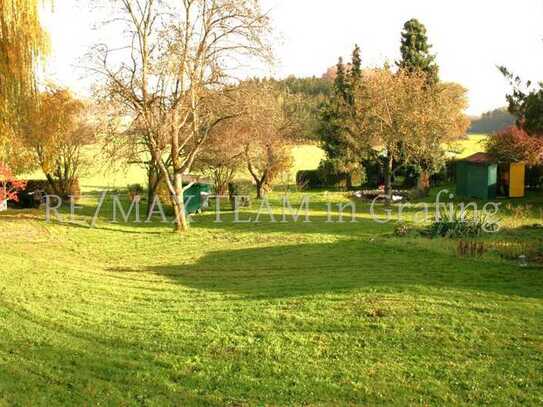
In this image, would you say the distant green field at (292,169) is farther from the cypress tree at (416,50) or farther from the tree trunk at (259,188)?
the cypress tree at (416,50)

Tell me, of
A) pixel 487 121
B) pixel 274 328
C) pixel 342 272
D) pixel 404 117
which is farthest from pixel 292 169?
pixel 487 121

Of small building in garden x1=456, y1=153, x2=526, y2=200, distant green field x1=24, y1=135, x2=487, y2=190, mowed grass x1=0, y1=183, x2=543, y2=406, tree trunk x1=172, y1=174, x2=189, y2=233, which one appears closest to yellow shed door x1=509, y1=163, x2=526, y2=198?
small building in garden x1=456, y1=153, x2=526, y2=200

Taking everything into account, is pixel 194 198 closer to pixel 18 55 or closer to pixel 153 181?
pixel 153 181

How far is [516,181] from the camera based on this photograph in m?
25.9

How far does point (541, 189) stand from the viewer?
27.1 m

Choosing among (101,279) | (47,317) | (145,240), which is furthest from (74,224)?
(47,317)

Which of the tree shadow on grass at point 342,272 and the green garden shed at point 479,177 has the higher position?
the green garden shed at point 479,177

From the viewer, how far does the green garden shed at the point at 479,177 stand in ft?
85.0

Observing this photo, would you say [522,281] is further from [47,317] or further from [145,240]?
[145,240]

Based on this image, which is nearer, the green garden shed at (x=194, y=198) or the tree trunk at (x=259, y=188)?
the green garden shed at (x=194, y=198)

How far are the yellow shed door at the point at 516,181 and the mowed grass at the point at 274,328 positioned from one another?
13913mm

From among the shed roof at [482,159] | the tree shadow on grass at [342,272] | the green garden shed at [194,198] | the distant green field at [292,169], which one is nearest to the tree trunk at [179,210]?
the green garden shed at [194,198]

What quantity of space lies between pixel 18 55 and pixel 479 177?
20.6m

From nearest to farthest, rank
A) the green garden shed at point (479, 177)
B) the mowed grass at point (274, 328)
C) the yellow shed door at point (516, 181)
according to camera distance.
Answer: the mowed grass at point (274, 328) < the yellow shed door at point (516, 181) < the green garden shed at point (479, 177)
